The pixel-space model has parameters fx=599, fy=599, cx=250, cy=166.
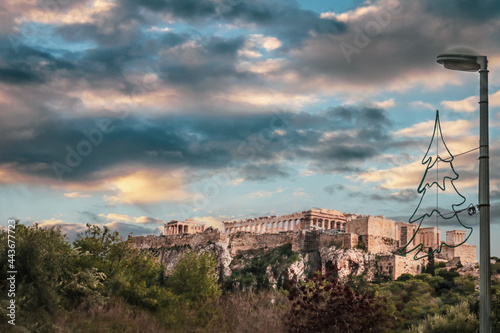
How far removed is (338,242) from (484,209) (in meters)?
45.1

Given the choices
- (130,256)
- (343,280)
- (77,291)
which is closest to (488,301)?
(77,291)

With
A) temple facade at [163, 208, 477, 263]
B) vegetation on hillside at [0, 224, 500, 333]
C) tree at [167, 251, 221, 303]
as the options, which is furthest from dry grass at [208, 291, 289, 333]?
temple facade at [163, 208, 477, 263]

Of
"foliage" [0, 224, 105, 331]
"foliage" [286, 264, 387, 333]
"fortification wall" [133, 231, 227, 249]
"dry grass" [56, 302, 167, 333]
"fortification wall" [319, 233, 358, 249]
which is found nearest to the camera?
"foliage" [0, 224, 105, 331]

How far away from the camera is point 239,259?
60.2 metres

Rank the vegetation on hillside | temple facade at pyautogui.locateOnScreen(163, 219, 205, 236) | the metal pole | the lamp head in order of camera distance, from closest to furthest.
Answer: the metal pole, the lamp head, the vegetation on hillside, temple facade at pyautogui.locateOnScreen(163, 219, 205, 236)

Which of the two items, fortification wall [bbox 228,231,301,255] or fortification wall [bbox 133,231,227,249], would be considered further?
fortification wall [bbox 133,231,227,249]

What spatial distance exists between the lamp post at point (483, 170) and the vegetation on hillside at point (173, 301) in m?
11.4

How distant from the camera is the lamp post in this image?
8.50m

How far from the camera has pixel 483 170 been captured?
8914 mm

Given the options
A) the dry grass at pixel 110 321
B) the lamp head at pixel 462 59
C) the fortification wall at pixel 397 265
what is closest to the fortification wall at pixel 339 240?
the fortification wall at pixel 397 265

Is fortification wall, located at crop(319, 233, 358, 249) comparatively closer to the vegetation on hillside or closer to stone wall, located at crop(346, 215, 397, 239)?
stone wall, located at crop(346, 215, 397, 239)

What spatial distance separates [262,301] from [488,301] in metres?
24.6

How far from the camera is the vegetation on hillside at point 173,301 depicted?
67.6ft

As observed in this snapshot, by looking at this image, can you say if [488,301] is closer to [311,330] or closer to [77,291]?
[311,330]
